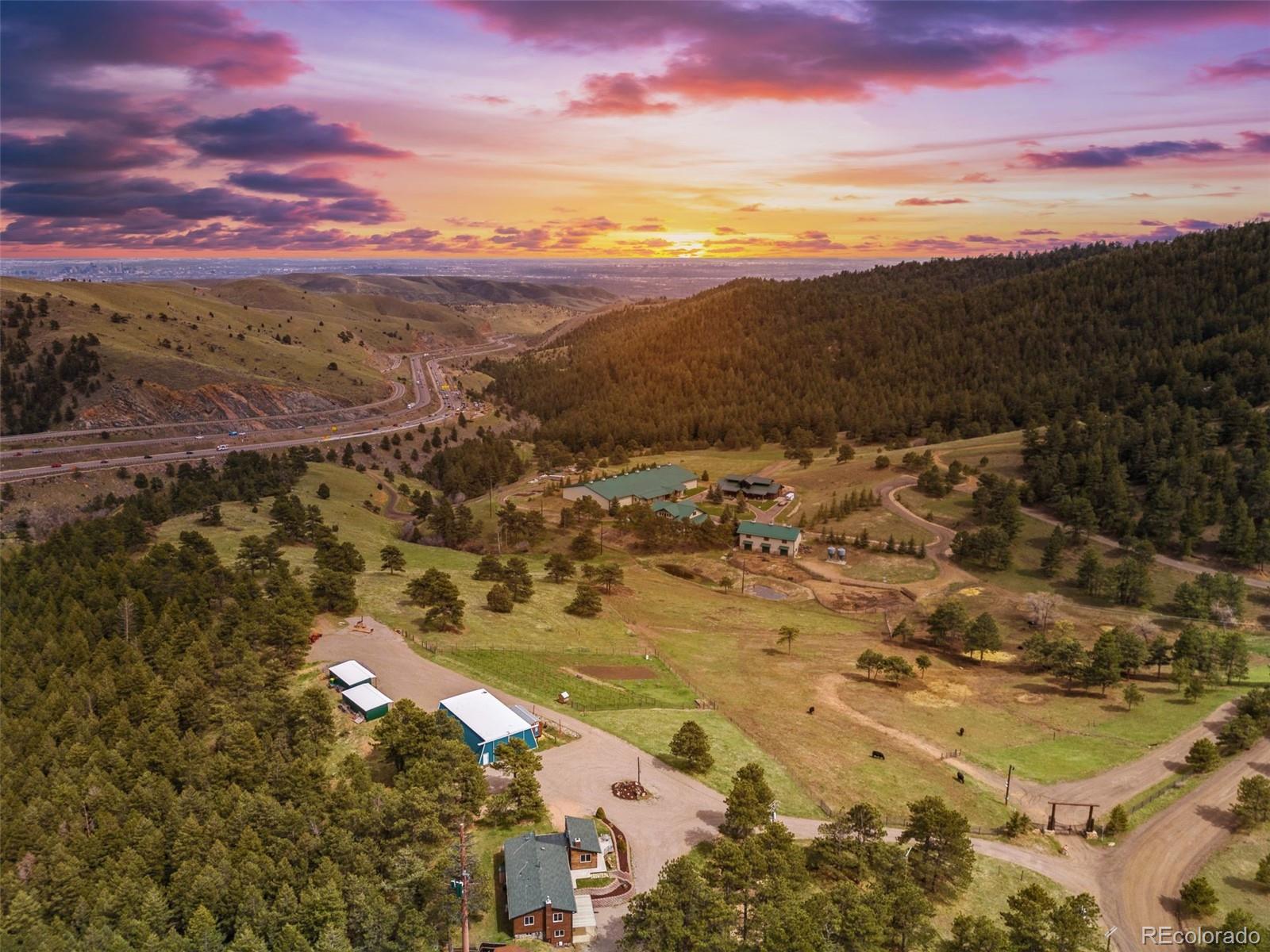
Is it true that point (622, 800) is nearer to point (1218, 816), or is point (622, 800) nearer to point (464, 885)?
point (464, 885)

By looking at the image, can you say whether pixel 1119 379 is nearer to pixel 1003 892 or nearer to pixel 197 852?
pixel 1003 892

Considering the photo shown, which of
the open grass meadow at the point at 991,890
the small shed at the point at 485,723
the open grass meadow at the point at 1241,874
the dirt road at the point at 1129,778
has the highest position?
the small shed at the point at 485,723

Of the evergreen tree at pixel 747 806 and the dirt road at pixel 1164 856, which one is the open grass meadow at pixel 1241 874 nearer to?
the dirt road at pixel 1164 856

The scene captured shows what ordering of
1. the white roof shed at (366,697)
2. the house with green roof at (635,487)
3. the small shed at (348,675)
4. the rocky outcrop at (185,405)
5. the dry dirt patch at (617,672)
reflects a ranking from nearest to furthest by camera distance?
the white roof shed at (366,697) < the small shed at (348,675) < the dry dirt patch at (617,672) < the house with green roof at (635,487) < the rocky outcrop at (185,405)

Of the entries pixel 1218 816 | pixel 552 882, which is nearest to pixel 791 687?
pixel 1218 816

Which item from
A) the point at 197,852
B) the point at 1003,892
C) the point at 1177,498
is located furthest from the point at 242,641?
→ the point at 1177,498

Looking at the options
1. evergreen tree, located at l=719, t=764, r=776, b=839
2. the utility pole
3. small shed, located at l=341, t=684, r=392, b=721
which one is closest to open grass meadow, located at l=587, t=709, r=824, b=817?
evergreen tree, located at l=719, t=764, r=776, b=839

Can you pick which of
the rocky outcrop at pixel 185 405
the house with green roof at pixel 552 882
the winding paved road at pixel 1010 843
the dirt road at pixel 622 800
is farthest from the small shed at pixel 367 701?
the rocky outcrop at pixel 185 405
